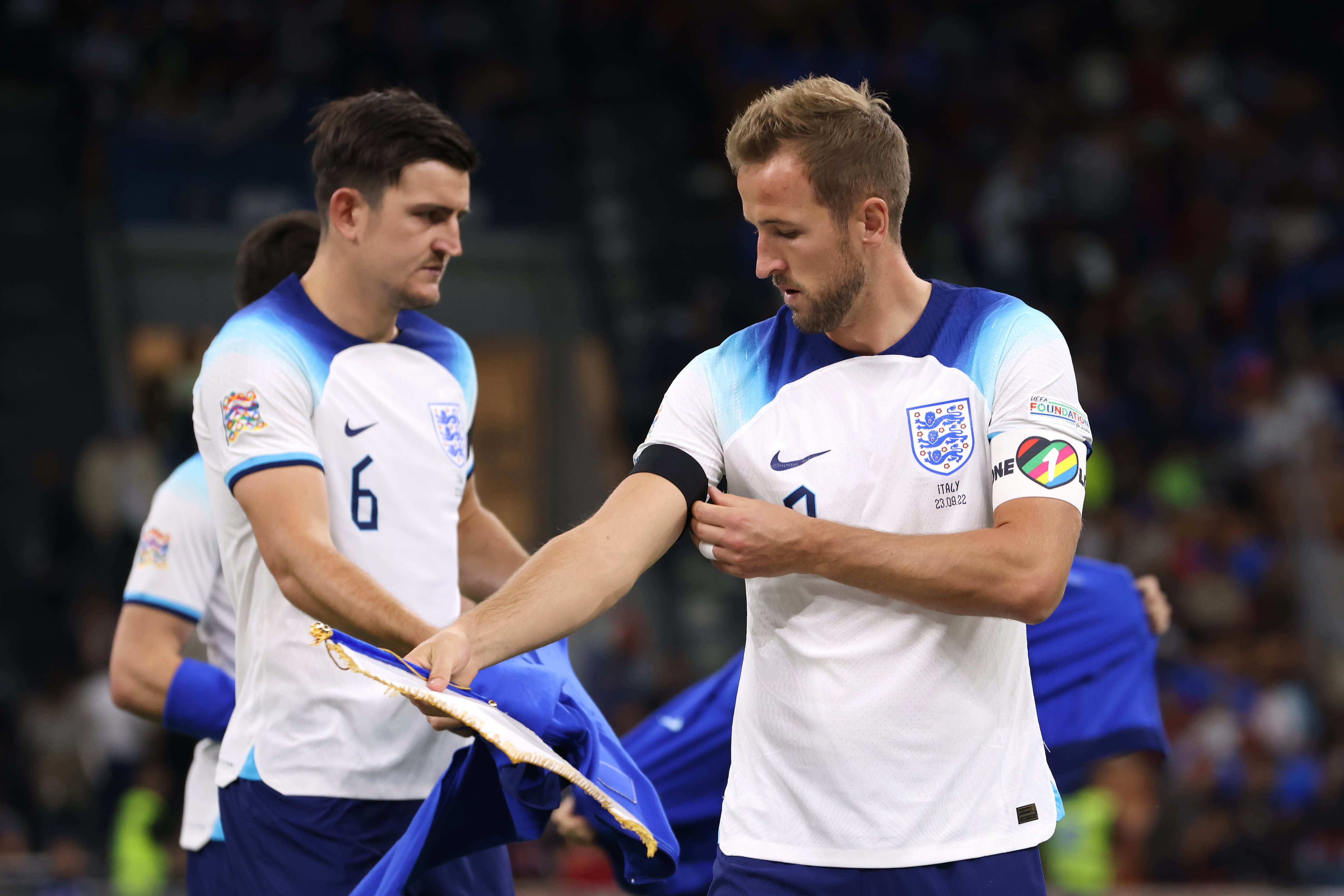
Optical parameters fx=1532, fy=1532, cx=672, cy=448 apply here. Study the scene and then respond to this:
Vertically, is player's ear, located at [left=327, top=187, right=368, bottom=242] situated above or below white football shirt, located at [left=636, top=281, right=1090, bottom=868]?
above

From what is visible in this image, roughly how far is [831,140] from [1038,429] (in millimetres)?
685

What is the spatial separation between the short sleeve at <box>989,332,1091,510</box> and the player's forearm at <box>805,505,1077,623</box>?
10 centimetres

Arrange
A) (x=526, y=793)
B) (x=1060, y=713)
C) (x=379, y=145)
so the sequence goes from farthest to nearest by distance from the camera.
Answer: (x=1060, y=713) < (x=379, y=145) < (x=526, y=793)

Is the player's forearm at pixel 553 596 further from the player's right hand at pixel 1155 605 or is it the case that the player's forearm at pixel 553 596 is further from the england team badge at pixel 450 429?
the player's right hand at pixel 1155 605

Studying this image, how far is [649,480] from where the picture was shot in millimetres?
2998

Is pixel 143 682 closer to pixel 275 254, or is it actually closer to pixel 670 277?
pixel 275 254

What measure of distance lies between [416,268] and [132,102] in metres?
12.6

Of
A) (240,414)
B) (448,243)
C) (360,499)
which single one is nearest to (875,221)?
(448,243)

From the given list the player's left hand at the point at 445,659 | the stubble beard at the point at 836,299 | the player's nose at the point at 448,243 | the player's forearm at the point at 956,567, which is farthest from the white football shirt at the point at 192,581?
the player's forearm at the point at 956,567

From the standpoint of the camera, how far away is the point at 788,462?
302 cm

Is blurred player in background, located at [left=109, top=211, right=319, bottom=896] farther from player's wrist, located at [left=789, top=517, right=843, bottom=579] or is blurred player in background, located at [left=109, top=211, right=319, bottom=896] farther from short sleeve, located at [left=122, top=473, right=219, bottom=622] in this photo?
player's wrist, located at [left=789, top=517, right=843, bottom=579]

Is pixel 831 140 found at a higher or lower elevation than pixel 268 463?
higher

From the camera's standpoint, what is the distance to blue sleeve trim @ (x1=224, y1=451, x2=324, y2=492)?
11.1ft

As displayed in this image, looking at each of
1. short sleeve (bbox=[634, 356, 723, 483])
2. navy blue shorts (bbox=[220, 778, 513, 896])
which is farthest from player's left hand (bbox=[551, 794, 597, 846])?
short sleeve (bbox=[634, 356, 723, 483])
